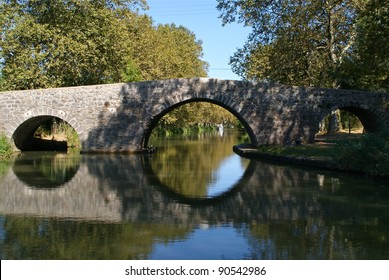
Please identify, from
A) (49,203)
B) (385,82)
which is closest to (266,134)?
(385,82)

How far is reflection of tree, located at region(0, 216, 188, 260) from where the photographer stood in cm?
607

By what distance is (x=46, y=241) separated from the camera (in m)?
6.68

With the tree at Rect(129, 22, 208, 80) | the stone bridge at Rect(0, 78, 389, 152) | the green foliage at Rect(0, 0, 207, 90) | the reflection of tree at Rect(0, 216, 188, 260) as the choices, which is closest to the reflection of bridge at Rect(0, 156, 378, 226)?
the reflection of tree at Rect(0, 216, 188, 260)

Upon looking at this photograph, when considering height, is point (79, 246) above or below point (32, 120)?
below

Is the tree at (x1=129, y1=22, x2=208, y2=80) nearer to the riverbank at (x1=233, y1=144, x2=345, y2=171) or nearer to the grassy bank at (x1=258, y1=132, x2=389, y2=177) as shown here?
the riverbank at (x1=233, y1=144, x2=345, y2=171)

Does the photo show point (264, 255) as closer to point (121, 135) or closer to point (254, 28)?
point (121, 135)

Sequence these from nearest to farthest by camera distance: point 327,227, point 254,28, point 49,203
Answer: point 327,227
point 49,203
point 254,28

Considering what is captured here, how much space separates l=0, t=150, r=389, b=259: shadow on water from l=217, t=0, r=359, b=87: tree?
46.5ft

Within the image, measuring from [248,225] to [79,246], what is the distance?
2.67m

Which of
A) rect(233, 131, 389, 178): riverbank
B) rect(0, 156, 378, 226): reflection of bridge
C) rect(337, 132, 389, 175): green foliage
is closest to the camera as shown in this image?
rect(0, 156, 378, 226): reflection of bridge

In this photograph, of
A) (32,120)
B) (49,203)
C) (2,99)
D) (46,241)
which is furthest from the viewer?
(32,120)

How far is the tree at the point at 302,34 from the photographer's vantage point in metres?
25.7

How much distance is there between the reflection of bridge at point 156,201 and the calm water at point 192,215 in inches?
0.8

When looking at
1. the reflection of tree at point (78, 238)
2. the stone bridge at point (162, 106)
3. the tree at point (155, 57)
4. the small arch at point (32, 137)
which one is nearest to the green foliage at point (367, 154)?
the reflection of tree at point (78, 238)
